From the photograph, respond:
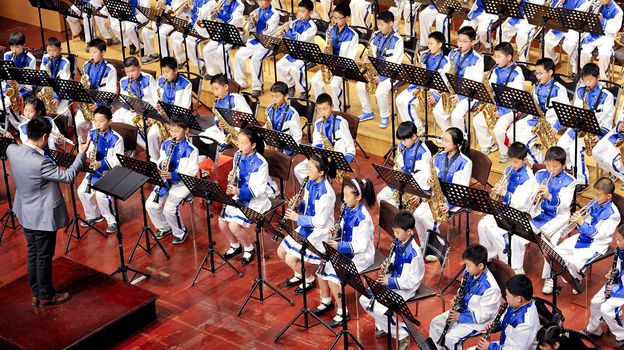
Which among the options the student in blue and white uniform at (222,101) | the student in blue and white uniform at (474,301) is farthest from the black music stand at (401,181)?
the student in blue and white uniform at (222,101)

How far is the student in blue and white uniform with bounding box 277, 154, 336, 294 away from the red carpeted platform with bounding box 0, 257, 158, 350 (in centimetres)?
149

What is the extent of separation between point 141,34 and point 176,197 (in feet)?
18.6

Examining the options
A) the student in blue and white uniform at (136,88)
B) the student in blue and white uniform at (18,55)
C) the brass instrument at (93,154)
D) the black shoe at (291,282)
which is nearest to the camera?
the black shoe at (291,282)

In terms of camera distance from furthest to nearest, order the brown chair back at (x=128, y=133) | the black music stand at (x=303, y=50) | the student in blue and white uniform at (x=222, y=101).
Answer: the student in blue and white uniform at (x=222, y=101) < the brown chair back at (x=128, y=133) < the black music stand at (x=303, y=50)

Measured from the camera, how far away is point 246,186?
37.9 feet

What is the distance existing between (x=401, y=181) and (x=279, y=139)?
1610 millimetres

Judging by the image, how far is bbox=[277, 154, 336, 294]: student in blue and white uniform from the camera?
10.8m

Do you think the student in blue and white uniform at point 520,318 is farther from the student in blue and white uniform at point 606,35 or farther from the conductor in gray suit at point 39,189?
the student in blue and white uniform at point 606,35

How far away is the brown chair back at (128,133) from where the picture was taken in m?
13.0

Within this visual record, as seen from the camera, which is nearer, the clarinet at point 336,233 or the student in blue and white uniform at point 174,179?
the clarinet at point 336,233

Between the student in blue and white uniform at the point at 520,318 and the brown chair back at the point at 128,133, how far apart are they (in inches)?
225

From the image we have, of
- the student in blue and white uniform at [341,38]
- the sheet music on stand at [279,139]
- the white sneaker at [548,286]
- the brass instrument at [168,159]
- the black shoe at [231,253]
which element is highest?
the student in blue and white uniform at [341,38]

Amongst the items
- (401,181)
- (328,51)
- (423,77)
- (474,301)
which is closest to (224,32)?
(328,51)

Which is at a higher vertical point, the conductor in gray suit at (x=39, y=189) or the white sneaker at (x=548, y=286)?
the conductor in gray suit at (x=39, y=189)
